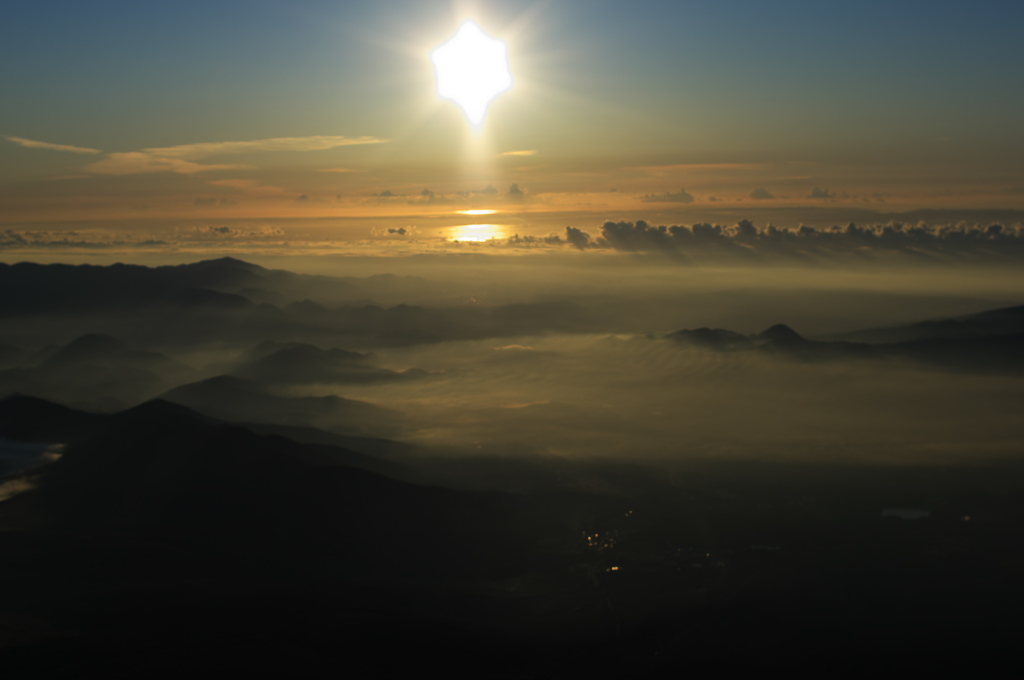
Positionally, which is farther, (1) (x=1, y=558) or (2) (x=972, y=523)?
(2) (x=972, y=523)

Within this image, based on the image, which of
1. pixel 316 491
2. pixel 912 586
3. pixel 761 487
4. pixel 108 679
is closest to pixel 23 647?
pixel 108 679

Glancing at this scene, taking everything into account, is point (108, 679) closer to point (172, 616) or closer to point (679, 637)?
point (172, 616)

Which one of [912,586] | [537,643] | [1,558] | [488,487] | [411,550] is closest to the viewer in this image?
[537,643]

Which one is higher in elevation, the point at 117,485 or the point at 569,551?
the point at 117,485

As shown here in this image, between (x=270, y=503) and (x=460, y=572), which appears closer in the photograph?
(x=460, y=572)

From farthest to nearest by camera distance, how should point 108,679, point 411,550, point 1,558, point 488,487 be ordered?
1. point 488,487
2. point 411,550
3. point 1,558
4. point 108,679

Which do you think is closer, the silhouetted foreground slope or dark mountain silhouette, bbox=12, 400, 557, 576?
the silhouetted foreground slope

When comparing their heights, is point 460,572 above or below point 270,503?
Answer: below

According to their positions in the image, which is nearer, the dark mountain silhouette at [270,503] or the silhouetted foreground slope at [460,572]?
the silhouetted foreground slope at [460,572]

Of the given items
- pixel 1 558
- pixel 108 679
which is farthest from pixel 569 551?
pixel 1 558

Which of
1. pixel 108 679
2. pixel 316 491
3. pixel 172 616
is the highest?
pixel 316 491
